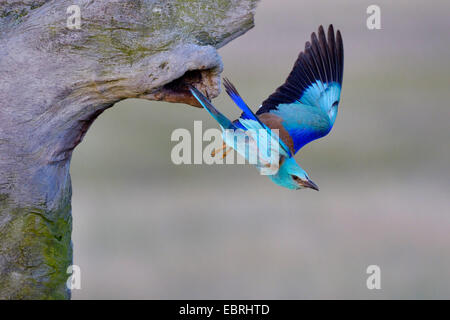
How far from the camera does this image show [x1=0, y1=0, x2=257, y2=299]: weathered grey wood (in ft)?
15.2

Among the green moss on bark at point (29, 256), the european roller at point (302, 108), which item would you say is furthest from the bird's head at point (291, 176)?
the green moss on bark at point (29, 256)

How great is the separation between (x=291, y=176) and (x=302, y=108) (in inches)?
35.2

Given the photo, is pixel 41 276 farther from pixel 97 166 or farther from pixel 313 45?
pixel 97 166

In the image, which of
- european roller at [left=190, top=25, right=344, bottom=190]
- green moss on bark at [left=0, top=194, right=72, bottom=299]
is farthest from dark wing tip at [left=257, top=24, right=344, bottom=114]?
green moss on bark at [left=0, top=194, right=72, bottom=299]

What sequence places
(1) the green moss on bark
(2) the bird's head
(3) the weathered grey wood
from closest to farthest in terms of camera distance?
1. (3) the weathered grey wood
2. (1) the green moss on bark
3. (2) the bird's head

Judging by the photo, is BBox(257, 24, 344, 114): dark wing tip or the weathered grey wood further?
BBox(257, 24, 344, 114): dark wing tip

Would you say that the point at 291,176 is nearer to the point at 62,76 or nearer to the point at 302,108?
the point at 302,108

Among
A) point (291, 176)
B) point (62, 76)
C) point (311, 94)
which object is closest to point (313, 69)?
point (311, 94)

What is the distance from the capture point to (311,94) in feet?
20.4

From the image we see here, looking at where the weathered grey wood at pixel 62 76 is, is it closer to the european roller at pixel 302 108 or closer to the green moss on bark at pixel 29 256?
the green moss on bark at pixel 29 256

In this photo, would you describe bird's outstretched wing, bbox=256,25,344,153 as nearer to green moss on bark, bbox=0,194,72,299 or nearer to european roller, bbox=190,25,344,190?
european roller, bbox=190,25,344,190

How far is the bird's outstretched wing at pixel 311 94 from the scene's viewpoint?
233 inches

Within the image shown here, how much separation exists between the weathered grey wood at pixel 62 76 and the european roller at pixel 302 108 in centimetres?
67

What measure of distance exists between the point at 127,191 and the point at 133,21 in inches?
367
